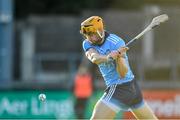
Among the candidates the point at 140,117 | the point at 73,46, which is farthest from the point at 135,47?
the point at 140,117

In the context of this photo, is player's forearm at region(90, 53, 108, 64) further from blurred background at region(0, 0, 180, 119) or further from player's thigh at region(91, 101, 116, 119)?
blurred background at region(0, 0, 180, 119)

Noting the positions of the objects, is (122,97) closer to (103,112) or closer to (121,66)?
(103,112)

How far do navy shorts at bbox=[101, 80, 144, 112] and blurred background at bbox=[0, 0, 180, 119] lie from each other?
4331 millimetres

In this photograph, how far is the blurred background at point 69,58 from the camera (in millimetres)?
18938

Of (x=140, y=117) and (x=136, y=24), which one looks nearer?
(x=140, y=117)

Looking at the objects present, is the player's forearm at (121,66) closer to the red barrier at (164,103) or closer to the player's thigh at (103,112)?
the player's thigh at (103,112)

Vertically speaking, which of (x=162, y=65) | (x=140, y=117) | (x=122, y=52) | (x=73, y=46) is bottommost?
(x=73, y=46)

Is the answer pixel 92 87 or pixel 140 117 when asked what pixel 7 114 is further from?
pixel 140 117

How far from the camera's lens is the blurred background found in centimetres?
1894

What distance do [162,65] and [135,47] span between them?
7.22 feet

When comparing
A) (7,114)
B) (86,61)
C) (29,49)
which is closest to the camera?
(7,114)

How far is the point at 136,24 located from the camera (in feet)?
85.8

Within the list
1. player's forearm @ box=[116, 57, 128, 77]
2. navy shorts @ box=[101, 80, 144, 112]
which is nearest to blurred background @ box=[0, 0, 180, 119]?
navy shorts @ box=[101, 80, 144, 112]

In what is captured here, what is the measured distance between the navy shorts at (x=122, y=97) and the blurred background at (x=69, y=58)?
433 cm
